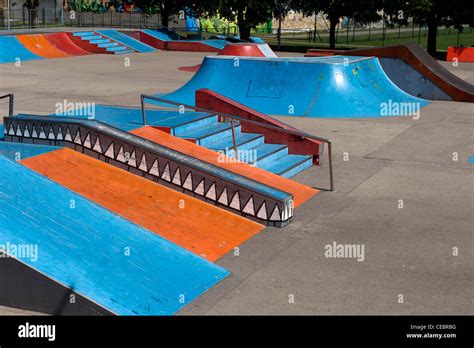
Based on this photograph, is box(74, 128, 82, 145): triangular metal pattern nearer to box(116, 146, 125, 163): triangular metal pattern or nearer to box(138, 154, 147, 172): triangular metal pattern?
box(116, 146, 125, 163): triangular metal pattern

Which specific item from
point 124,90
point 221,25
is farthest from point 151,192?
point 221,25

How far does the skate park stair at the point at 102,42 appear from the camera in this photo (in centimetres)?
4025

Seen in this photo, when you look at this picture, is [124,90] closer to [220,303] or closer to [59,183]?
[59,183]

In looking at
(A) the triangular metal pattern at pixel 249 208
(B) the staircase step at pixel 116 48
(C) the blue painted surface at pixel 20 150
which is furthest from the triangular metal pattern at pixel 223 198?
(B) the staircase step at pixel 116 48

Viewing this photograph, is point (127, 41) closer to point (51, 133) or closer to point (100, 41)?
point (100, 41)

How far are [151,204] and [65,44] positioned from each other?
30.4 m

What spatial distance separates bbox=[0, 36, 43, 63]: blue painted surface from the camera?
112 ft

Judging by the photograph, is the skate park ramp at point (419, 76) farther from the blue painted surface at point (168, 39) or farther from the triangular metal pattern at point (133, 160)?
the blue painted surface at point (168, 39)

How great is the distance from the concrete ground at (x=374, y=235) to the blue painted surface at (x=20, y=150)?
11.3ft

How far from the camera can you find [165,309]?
7.88 meters

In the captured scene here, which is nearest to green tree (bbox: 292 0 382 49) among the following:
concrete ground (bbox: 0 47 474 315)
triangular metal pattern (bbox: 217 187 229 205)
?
concrete ground (bbox: 0 47 474 315)

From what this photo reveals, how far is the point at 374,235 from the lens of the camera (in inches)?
423

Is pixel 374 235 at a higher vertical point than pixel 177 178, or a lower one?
lower

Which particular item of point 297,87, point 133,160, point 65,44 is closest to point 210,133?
point 133,160
